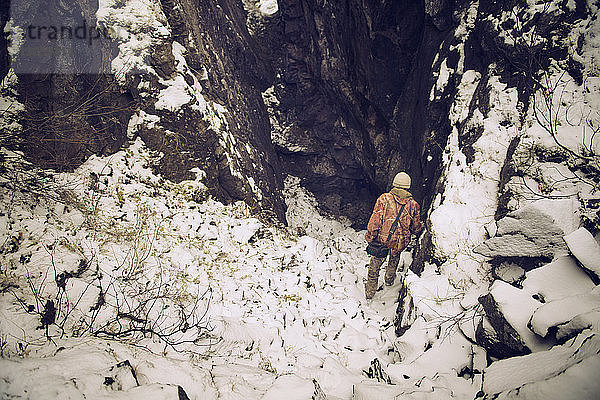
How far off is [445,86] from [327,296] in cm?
503

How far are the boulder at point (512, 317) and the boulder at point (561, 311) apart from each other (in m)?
0.13

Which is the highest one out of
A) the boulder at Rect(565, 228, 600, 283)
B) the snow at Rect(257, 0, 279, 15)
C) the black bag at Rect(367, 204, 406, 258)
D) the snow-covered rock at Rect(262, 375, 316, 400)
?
the snow at Rect(257, 0, 279, 15)

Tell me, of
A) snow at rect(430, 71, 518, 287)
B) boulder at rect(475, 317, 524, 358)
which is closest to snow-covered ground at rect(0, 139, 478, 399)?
boulder at rect(475, 317, 524, 358)

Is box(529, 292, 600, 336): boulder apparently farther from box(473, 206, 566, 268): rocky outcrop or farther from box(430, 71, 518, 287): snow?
box(430, 71, 518, 287): snow

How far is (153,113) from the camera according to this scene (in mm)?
6398

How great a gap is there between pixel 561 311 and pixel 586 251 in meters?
0.69

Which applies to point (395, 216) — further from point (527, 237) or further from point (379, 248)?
point (527, 237)

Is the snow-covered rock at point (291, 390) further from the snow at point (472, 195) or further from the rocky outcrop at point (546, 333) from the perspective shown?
the snow at point (472, 195)

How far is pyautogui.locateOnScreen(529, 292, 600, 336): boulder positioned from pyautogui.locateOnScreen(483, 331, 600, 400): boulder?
23 centimetres

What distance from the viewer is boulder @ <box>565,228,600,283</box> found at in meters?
2.55

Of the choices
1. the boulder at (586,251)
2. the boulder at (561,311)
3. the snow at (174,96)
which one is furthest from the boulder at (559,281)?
the snow at (174,96)

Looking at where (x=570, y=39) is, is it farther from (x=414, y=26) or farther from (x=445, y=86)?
(x=414, y=26)

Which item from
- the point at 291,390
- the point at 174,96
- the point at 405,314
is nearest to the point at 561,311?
the point at 291,390

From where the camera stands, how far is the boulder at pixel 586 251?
2.55 meters
